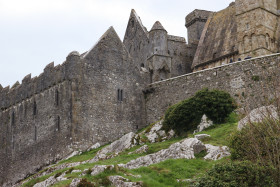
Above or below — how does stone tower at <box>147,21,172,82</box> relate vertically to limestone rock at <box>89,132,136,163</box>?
above

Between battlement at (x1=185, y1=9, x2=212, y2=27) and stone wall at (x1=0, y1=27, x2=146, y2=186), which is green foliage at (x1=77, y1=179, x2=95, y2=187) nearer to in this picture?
stone wall at (x1=0, y1=27, x2=146, y2=186)

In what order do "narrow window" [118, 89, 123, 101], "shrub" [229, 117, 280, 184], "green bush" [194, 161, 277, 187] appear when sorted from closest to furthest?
1. "green bush" [194, 161, 277, 187]
2. "shrub" [229, 117, 280, 184]
3. "narrow window" [118, 89, 123, 101]

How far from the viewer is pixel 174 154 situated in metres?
26.9

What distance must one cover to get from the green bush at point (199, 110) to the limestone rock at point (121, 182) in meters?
14.4

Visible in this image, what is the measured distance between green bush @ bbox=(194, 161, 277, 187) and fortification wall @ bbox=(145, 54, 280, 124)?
15.3m

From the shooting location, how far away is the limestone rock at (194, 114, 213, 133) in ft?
116

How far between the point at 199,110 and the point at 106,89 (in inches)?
424

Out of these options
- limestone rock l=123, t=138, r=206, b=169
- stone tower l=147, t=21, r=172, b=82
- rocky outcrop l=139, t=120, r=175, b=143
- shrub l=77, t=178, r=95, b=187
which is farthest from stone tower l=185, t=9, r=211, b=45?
shrub l=77, t=178, r=95, b=187

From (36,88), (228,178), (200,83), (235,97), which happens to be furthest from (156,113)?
(228,178)

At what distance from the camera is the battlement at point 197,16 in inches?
2437

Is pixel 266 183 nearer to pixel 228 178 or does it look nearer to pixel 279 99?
pixel 228 178

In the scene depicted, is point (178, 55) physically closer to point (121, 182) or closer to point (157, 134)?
point (157, 134)

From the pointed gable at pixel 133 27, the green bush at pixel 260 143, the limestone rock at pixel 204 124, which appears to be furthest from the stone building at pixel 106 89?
the green bush at pixel 260 143

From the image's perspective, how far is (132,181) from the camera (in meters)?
22.1
